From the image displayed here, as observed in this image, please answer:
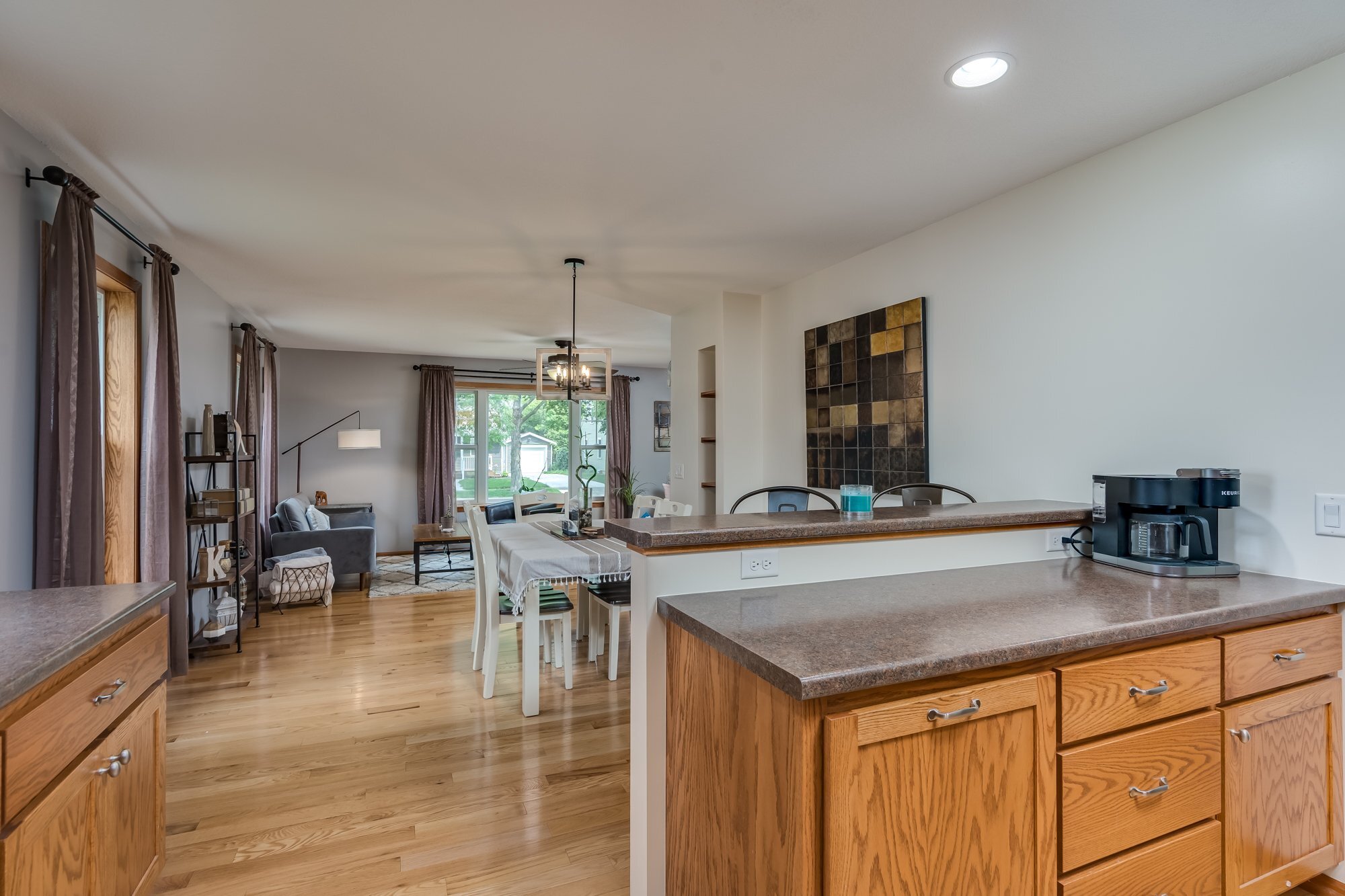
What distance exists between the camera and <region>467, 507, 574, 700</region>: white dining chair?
3.35m

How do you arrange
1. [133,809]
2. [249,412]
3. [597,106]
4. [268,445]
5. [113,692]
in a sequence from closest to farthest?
[113,692] → [133,809] → [597,106] → [249,412] → [268,445]

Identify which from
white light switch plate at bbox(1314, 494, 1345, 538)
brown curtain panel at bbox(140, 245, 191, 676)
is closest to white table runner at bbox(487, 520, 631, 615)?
brown curtain panel at bbox(140, 245, 191, 676)

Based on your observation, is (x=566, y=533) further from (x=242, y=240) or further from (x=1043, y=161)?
(x=1043, y=161)

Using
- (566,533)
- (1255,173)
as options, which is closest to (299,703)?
(566,533)

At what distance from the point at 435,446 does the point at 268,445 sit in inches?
75.6

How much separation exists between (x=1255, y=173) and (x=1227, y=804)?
1.86 meters

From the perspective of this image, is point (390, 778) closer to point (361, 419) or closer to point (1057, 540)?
point (1057, 540)

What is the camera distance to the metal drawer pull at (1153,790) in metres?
1.43

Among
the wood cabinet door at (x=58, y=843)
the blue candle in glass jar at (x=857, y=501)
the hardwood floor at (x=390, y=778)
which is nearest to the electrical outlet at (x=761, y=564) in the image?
the blue candle in glass jar at (x=857, y=501)

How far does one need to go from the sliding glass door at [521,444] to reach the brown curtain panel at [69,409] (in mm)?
5604

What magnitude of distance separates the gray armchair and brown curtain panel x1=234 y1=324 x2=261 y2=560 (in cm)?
23

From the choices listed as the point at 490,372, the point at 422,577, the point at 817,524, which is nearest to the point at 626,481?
the point at 490,372

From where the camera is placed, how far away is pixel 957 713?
1.23 metres

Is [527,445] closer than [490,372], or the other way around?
[490,372]
